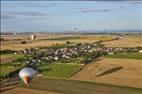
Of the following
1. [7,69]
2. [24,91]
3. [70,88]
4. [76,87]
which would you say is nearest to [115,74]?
[76,87]

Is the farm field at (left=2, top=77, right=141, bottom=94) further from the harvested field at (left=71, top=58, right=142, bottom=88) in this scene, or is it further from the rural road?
the harvested field at (left=71, top=58, right=142, bottom=88)

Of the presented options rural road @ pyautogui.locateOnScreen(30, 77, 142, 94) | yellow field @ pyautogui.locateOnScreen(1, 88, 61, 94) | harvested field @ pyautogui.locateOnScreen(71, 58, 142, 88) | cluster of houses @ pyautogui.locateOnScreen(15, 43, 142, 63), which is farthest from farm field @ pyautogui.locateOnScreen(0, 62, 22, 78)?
yellow field @ pyautogui.locateOnScreen(1, 88, 61, 94)

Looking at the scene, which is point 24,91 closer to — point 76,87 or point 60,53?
point 76,87

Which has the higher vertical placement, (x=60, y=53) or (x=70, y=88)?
(x=60, y=53)

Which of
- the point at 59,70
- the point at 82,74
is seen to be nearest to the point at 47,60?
the point at 59,70

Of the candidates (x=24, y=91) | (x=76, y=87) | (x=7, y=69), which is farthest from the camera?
(x=7, y=69)

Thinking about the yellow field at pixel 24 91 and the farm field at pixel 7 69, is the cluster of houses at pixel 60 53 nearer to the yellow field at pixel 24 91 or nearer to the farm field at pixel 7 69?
the farm field at pixel 7 69
